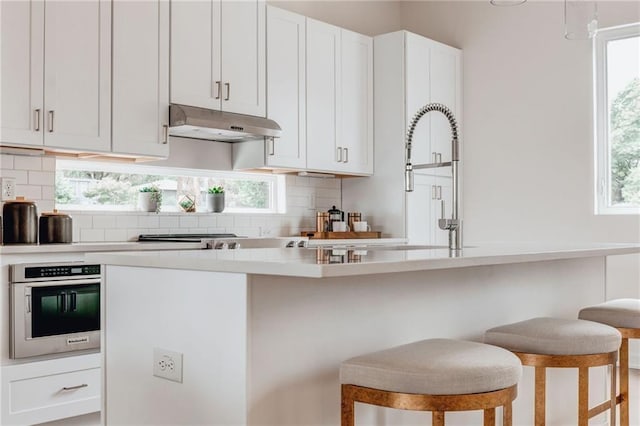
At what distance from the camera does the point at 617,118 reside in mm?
5090

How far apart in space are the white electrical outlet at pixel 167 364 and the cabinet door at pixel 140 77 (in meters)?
2.06

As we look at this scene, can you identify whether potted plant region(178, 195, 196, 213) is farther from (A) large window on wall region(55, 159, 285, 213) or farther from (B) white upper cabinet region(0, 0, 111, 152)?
(B) white upper cabinet region(0, 0, 111, 152)

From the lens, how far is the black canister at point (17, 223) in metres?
3.50

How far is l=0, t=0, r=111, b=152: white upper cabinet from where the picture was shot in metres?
3.37

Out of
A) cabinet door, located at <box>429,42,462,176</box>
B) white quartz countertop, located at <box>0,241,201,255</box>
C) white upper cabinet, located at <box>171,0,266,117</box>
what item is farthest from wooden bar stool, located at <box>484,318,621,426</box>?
cabinet door, located at <box>429,42,462,176</box>

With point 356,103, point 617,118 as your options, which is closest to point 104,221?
point 356,103

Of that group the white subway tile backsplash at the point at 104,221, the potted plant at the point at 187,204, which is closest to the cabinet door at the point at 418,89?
the potted plant at the point at 187,204

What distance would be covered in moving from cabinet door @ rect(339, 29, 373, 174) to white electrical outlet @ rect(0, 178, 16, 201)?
7.90 ft

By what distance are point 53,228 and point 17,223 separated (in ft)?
0.61

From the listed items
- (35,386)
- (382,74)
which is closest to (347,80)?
(382,74)

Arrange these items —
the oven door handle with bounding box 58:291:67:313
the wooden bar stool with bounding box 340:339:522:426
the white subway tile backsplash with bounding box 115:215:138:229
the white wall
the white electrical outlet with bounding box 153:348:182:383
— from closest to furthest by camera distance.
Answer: the wooden bar stool with bounding box 340:339:522:426, the white electrical outlet with bounding box 153:348:182:383, the oven door handle with bounding box 58:291:67:313, the white subway tile backsplash with bounding box 115:215:138:229, the white wall

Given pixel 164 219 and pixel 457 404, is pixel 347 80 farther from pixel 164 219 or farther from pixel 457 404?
pixel 457 404

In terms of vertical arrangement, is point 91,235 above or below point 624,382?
above

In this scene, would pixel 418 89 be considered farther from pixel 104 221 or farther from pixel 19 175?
pixel 19 175
